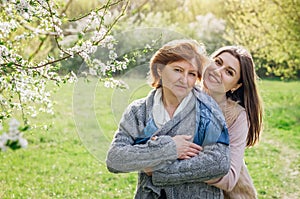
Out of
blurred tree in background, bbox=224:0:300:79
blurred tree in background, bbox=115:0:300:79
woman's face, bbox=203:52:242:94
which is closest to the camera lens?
woman's face, bbox=203:52:242:94

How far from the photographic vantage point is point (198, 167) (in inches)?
83.0

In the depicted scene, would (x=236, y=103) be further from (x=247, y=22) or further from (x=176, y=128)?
(x=247, y=22)

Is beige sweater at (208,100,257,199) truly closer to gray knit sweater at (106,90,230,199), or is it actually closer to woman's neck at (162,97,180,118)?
gray knit sweater at (106,90,230,199)

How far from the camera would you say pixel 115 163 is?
214 cm

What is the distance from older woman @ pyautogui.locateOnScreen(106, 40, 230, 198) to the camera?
2088 millimetres

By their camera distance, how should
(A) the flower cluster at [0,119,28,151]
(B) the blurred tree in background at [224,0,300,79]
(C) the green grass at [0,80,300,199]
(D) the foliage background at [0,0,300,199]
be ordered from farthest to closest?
(B) the blurred tree in background at [224,0,300,79], (C) the green grass at [0,80,300,199], (D) the foliage background at [0,0,300,199], (A) the flower cluster at [0,119,28,151]

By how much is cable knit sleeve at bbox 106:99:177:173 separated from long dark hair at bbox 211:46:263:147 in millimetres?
552

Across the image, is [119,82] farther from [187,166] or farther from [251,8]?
[251,8]

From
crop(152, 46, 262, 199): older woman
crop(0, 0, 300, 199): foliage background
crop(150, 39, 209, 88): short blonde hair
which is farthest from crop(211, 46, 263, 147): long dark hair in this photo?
crop(150, 39, 209, 88): short blonde hair

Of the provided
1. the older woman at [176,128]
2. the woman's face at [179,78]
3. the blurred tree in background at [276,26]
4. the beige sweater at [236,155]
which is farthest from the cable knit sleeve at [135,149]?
the blurred tree in background at [276,26]

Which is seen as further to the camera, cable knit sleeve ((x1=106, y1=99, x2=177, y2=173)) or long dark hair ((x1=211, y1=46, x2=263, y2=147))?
long dark hair ((x1=211, y1=46, x2=263, y2=147))

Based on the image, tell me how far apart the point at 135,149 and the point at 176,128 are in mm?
174

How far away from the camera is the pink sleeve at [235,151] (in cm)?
225

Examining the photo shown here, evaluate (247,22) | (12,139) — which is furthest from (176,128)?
(247,22)
